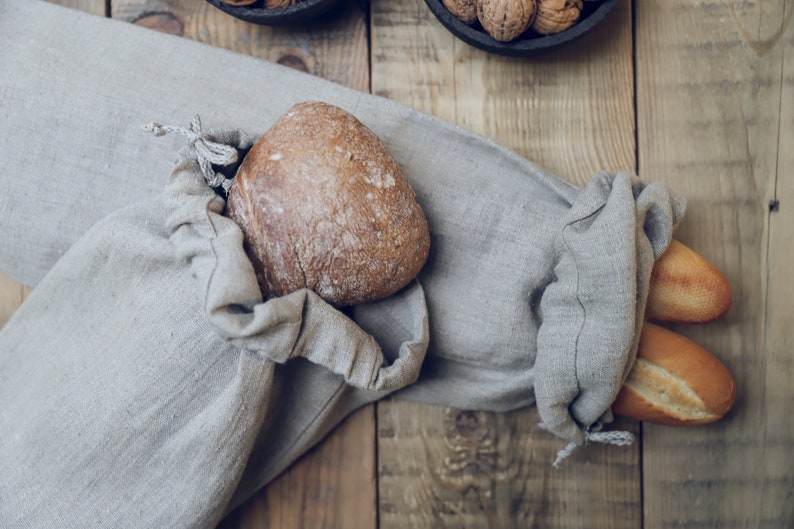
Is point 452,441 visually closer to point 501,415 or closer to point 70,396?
point 501,415

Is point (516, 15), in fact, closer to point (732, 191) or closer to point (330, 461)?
point (732, 191)

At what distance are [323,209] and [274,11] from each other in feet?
0.87

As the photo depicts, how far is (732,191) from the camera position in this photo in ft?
2.55

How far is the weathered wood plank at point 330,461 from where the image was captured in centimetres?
77

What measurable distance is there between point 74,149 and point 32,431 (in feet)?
1.07

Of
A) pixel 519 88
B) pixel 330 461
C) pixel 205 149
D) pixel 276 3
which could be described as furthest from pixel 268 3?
pixel 330 461

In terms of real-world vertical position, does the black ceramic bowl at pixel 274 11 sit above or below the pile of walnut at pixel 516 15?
below

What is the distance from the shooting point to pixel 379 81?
30.4 inches

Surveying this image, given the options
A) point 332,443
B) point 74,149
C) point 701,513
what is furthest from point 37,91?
point 701,513

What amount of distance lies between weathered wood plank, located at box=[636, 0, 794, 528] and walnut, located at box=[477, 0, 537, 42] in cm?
20

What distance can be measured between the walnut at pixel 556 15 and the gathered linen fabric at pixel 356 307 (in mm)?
142

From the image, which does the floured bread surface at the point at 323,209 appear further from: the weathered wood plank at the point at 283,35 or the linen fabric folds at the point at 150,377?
Answer: the weathered wood plank at the point at 283,35

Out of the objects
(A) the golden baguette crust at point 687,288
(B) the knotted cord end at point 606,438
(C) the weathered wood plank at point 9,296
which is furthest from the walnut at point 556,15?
(C) the weathered wood plank at point 9,296

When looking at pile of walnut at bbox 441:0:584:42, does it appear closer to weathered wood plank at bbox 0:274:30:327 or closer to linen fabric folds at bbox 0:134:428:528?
linen fabric folds at bbox 0:134:428:528
